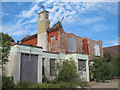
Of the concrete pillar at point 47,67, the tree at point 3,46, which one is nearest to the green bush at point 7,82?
the tree at point 3,46

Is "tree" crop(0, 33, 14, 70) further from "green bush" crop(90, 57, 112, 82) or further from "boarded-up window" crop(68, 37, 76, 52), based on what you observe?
"green bush" crop(90, 57, 112, 82)

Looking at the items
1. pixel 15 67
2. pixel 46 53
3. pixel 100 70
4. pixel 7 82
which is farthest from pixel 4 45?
pixel 100 70

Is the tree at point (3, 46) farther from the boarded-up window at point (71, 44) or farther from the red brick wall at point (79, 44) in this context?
the boarded-up window at point (71, 44)

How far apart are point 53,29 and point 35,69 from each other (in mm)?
8602

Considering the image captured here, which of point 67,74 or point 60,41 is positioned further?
point 60,41

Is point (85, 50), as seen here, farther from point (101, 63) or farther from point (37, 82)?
point (37, 82)

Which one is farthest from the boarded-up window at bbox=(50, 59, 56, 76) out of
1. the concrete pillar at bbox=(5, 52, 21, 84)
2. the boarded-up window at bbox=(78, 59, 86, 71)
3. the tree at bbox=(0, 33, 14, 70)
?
the tree at bbox=(0, 33, 14, 70)

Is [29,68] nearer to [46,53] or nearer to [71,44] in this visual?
[46,53]

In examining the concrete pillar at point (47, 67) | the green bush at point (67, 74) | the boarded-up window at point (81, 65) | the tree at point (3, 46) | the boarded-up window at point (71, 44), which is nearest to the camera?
the tree at point (3, 46)

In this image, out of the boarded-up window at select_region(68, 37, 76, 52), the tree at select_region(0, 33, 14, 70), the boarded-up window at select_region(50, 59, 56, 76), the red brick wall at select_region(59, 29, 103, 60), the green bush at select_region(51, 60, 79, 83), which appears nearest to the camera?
the tree at select_region(0, 33, 14, 70)

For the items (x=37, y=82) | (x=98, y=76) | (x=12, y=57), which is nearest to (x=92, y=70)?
(x=98, y=76)

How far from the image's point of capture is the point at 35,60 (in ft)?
46.7

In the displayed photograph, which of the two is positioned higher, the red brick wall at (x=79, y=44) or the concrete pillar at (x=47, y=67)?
the red brick wall at (x=79, y=44)

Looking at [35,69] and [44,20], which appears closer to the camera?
[35,69]
